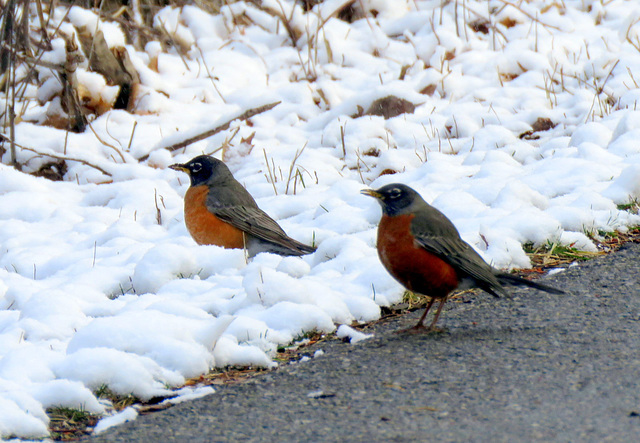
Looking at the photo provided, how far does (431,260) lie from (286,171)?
130 inches

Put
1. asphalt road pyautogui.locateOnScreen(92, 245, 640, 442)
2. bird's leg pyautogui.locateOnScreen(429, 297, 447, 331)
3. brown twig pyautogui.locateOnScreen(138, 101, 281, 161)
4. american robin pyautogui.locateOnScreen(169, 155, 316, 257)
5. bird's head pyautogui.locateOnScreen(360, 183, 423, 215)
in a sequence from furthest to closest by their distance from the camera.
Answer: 1. brown twig pyautogui.locateOnScreen(138, 101, 281, 161)
2. american robin pyautogui.locateOnScreen(169, 155, 316, 257)
3. bird's head pyautogui.locateOnScreen(360, 183, 423, 215)
4. bird's leg pyautogui.locateOnScreen(429, 297, 447, 331)
5. asphalt road pyautogui.locateOnScreen(92, 245, 640, 442)

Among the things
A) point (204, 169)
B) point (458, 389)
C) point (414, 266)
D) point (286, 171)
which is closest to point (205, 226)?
point (204, 169)

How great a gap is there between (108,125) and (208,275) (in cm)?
369

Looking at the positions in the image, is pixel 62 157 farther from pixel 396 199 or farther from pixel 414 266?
pixel 414 266

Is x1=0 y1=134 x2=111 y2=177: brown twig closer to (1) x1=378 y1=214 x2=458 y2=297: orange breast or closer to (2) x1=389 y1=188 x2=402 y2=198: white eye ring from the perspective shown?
(2) x1=389 y1=188 x2=402 y2=198: white eye ring

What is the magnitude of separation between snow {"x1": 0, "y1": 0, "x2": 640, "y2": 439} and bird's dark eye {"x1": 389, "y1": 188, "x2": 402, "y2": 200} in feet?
1.57

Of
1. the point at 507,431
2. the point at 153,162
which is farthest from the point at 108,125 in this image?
the point at 507,431

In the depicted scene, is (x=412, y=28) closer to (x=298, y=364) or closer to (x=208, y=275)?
(x=208, y=275)

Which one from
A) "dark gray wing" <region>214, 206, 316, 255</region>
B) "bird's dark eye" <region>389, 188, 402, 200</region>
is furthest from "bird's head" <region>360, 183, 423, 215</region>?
"dark gray wing" <region>214, 206, 316, 255</region>

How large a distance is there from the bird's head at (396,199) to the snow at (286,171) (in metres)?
0.45

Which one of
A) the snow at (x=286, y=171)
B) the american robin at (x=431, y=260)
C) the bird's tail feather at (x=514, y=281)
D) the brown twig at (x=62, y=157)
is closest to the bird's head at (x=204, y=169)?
the snow at (x=286, y=171)

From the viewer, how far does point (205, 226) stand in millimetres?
5520

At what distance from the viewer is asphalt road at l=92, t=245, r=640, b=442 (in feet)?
8.29

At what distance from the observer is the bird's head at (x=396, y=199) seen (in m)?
3.79
